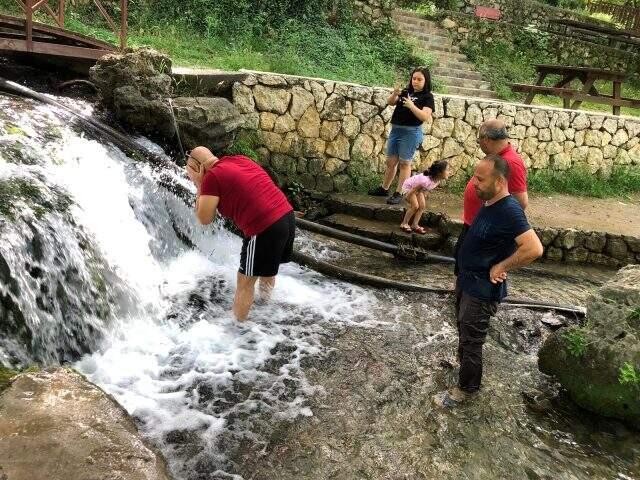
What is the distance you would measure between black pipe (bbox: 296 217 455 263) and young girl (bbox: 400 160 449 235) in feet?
2.37

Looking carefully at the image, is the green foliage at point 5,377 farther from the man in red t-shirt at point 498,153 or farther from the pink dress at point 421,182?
the pink dress at point 421,182

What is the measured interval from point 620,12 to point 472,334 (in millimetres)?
18484

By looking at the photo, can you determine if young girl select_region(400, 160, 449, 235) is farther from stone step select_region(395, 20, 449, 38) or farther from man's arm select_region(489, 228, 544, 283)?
stone step select_region(395, 20, 449, 38)

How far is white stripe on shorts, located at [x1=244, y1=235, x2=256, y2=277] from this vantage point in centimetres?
424

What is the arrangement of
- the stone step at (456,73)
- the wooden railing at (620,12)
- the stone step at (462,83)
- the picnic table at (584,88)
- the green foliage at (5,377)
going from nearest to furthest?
the green foliage at (5,377) < the picnic table at (584,88) < the stone step at (462,83) < the stone step at (456,73) < the wooden railing at (620,12)

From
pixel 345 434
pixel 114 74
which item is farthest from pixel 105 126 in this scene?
pixel 345 434

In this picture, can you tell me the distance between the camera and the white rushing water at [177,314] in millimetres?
3551

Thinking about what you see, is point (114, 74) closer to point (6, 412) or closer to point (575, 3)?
point (6, 412)

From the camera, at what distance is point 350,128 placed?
29.2 feet

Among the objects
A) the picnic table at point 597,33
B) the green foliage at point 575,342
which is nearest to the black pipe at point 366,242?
the green foliage at point 575,342

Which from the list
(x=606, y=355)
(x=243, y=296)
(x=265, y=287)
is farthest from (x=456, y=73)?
(x=243, y=296)

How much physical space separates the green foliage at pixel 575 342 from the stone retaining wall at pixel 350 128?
17.0 feet

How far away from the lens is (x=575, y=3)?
59.5 feet

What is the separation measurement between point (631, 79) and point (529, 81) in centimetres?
382
